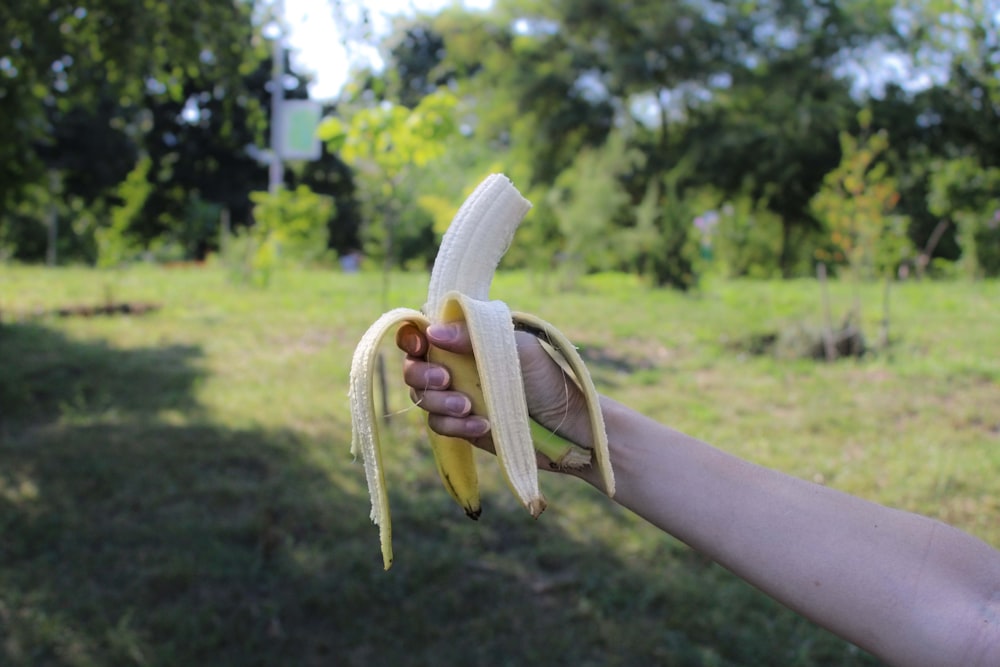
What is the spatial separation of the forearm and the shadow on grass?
1690 millimetres

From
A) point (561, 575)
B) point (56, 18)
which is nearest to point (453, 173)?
point (56, 18)

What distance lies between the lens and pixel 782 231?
16.9 m

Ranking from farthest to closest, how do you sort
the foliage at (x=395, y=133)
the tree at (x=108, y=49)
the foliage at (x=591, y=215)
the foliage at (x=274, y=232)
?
1. the foliage at (x=591, y=215)
2. the foliage at (x=274, y=232)
3. the foliage at (x=395, y=133)
4. the tree at (x=108, y=49)

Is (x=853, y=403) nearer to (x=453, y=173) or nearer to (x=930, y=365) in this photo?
(x=930, y=365)

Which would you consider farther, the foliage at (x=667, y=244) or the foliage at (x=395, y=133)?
the foliage at (x=667, y=244)

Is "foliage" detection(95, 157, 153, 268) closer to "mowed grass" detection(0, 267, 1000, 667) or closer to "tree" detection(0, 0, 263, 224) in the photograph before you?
"mowed grass" detection(0, 267, 1000, 667)

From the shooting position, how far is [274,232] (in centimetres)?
916

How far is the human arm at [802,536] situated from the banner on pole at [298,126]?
7.79m

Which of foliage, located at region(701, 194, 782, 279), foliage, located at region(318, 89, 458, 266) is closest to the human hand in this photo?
foliage, located at region(318, 89, 458, 266)

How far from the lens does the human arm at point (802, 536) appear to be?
0.93 metres

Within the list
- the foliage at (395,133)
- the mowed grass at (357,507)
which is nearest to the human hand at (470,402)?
the mowed grass at (357,507)

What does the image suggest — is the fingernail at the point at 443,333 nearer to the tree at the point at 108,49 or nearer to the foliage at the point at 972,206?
the tree at the point at 108,49

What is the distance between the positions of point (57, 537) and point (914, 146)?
1715cm

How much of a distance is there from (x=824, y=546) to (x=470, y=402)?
474 mm
